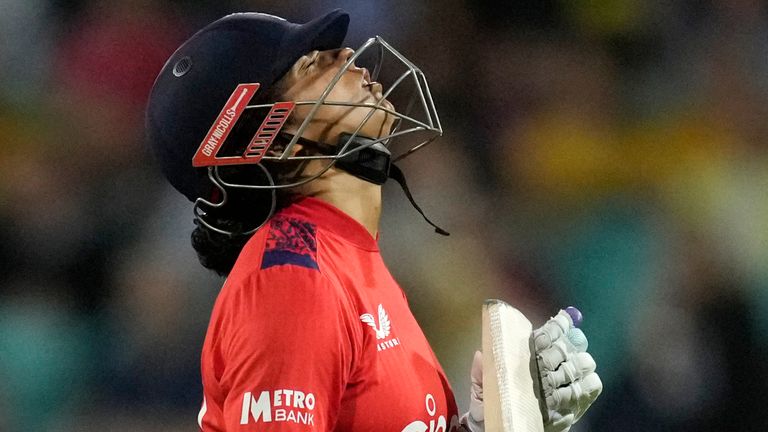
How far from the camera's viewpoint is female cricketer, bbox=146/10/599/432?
0.97 meters

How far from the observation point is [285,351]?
0.93 meters

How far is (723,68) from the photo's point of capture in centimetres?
226

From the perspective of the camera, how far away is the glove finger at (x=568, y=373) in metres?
1.14

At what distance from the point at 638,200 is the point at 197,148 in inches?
51.1

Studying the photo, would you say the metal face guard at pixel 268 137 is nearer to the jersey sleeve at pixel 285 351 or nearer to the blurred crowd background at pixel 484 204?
the jersey sleeve at pixel 285 351

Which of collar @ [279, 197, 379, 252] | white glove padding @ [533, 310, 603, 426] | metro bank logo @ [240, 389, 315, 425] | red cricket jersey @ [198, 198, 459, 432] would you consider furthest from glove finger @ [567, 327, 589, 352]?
metro bank logo @ [240, 389, 315, 425]

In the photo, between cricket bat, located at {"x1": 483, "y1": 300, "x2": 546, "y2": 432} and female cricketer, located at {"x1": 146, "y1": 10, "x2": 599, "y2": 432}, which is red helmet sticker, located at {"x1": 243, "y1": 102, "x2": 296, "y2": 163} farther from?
cricket bat, located at {"x1": 483, "y1": 300, "x2": 546, "y2": 432}

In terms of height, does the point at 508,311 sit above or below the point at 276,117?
below

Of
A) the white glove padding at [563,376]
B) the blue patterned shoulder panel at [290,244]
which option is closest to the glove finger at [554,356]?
the white glove padding at [563,376]

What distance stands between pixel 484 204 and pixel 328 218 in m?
0.99

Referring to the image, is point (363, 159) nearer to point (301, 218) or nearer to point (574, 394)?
point (301, 218)

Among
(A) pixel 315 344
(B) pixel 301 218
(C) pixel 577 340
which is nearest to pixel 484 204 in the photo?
(C) pixel 577 340

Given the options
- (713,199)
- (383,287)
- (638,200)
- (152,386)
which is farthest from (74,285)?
(713,199)

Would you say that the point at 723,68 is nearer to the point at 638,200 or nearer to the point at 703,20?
the point at 703,20
